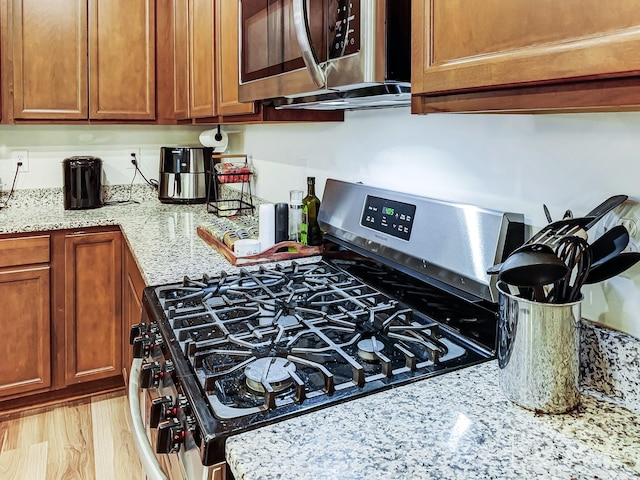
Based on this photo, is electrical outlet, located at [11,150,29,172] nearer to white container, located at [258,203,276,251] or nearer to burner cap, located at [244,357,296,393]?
white container, located at [258,203,276,251]

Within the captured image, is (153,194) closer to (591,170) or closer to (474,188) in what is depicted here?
(474,188)

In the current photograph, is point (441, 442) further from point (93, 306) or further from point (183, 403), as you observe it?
point (93, 306)

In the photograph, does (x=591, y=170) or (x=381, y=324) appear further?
(x=381, y=324)

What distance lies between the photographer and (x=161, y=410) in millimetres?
987

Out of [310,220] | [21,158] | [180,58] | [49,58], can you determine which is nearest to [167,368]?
[310,220]

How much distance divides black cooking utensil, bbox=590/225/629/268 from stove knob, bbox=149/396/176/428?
2.49ft

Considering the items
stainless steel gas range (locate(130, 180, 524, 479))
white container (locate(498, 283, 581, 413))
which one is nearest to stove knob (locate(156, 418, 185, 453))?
stainless steel gas range (locate(130, 180, 524, 479))

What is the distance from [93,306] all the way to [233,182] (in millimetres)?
872

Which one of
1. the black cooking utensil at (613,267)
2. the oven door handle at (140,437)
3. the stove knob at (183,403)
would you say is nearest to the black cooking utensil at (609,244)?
the black cooking utensil at (613,267)

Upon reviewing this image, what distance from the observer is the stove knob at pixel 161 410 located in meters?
0.95

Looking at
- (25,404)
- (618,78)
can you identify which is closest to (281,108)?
(618,78)

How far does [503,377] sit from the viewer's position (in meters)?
0.87

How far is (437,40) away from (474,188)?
501 millimetres

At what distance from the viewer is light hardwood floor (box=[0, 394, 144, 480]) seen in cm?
199
